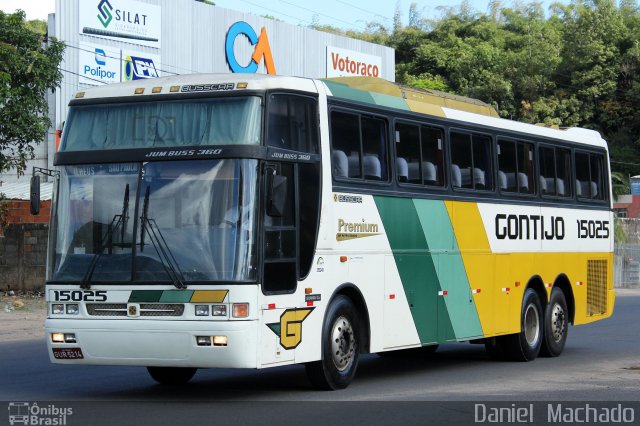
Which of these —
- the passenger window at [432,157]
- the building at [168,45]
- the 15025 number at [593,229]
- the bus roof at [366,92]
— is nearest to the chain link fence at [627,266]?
the building at [168,45]

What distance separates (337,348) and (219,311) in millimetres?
1918

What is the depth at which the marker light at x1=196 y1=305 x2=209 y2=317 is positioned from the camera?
1133 cm

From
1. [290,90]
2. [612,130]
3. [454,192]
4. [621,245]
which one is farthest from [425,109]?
[612,130]

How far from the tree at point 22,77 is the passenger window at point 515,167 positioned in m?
13.1

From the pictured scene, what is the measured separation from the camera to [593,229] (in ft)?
65.0

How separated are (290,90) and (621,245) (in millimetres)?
36263

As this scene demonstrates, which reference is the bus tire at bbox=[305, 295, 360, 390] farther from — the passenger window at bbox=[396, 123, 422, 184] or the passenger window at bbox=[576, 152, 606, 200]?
the passenger window at bbox=[576, 152, 606, 200]

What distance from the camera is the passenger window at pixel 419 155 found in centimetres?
1430

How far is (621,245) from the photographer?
152 ft

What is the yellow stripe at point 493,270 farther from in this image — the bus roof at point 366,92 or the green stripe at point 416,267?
the bus roof at point 366,92

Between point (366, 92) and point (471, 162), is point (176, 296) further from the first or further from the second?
point (471, 162)

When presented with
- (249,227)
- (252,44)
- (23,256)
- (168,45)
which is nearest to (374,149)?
(249,227)

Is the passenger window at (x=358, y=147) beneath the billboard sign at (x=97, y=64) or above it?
beneath

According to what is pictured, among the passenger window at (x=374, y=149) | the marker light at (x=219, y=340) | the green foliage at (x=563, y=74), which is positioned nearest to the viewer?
the marker light at (x=219, y=340)
